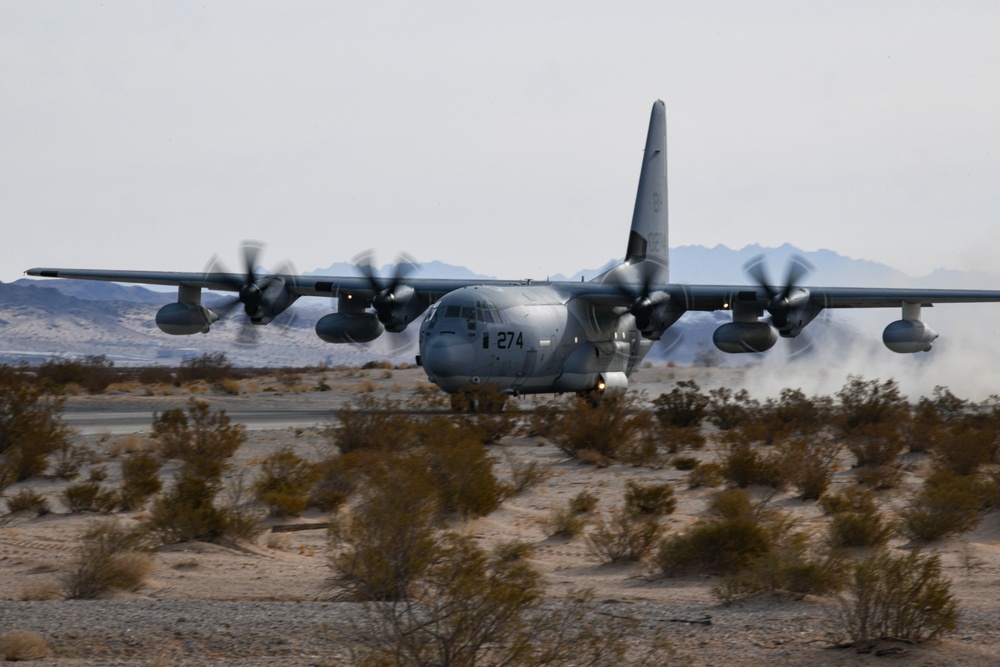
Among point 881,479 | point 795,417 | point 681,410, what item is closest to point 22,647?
point 881,479

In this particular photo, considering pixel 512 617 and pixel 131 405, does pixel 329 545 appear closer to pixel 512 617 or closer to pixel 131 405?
pixel 512 617

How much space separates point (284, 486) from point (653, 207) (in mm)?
32174

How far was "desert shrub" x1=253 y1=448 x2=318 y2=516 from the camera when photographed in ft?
58.1

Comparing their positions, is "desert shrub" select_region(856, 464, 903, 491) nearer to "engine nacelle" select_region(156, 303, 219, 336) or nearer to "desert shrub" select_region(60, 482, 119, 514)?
"desert shrub" select_region(60, 482, 119, 514)

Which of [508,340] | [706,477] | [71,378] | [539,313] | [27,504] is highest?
[539,313]

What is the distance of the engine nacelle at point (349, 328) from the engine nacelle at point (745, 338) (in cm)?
1200

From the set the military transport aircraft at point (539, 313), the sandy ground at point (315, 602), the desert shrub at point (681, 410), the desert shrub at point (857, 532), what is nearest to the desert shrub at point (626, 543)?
the sandy ground at point (315, 602)

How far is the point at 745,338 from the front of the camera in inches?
1443

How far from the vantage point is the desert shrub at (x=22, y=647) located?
360 inches

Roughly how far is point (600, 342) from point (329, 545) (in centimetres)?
2828

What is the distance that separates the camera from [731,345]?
36.6 meters

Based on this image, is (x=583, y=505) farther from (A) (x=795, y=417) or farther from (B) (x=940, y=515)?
(A) (x=795, y=417)

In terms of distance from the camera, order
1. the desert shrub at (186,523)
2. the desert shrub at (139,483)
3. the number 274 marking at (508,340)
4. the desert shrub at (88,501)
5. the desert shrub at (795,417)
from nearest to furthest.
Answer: the desert shrub at (186,523)
the desert shrub at (88,501)
the desert shrub at (139,483)
the desert shrub at (795,417)
the number 274 marking at (508,340)

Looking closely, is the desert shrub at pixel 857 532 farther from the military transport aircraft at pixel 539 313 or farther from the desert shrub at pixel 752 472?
the military transport aircraft at pixel 539 313
